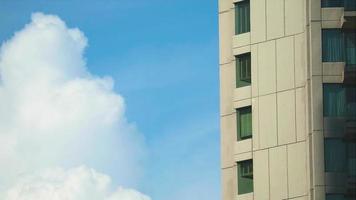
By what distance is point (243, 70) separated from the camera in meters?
88.8

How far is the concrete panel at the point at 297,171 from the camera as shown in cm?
8388

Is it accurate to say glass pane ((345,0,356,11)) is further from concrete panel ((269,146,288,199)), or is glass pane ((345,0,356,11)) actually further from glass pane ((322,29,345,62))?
concrete panel ((269,146,288,199))

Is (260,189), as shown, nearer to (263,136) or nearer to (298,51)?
(263,136)

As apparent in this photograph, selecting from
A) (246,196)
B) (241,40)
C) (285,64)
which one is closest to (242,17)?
(241,40)

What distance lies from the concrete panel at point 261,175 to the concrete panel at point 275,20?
24.1ft

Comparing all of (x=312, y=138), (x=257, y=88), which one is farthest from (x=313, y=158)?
(x=257, y=88)

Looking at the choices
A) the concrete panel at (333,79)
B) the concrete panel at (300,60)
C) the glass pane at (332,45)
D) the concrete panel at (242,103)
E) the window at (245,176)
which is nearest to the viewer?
the concrete panel at (333,79)

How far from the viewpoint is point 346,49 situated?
278 feet

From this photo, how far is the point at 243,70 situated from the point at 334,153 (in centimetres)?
923

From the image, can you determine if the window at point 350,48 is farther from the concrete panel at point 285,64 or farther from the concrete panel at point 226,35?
the concrete panel at point 226,35

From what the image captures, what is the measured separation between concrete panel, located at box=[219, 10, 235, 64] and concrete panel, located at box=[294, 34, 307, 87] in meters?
5.87

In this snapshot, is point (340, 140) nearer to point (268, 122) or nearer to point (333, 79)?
point (333, 79)

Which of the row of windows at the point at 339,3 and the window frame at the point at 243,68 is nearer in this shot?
the row of windows at the point at 339,3

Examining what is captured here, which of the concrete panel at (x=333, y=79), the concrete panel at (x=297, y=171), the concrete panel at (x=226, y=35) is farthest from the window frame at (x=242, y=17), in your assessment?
the concrete panel at (x=297, y=171)
